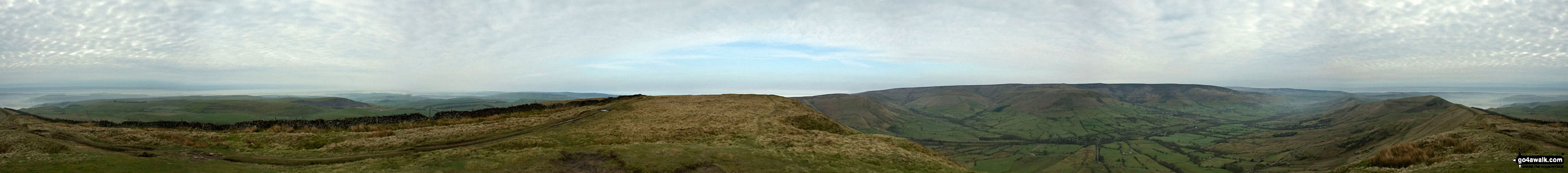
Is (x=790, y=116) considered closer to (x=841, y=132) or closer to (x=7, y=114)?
(x=841, y=132)

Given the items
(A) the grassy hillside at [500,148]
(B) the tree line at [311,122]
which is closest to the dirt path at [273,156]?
(A) the grassy hillside at [500,148]

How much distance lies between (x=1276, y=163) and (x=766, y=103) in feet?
578

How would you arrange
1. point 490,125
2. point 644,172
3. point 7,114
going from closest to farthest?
point 644,172 < point 490,125 < point 7,114

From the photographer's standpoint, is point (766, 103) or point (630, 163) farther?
point (766, 103)

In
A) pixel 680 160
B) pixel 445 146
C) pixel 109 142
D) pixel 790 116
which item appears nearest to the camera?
pixel 680 160

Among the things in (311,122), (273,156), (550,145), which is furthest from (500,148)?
(311,122)

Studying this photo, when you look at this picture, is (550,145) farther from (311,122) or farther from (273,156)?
(311,122)

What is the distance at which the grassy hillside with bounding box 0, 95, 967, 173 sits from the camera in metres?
20.7

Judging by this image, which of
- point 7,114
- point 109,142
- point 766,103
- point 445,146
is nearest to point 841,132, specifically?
point 766,103

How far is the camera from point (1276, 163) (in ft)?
507

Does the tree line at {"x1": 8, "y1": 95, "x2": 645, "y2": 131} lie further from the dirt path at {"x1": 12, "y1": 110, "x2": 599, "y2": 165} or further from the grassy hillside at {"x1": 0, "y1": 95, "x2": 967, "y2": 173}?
the dirt path at {"x1": 12, "y1": 110, "x2": 599, "y2": 165}

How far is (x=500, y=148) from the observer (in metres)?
25.6

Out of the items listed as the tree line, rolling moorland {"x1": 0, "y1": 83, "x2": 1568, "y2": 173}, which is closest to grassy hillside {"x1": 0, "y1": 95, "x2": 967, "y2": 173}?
rolling moorland {"x1": 0, "y1": 83, "x2": 1568, "y2": 173}

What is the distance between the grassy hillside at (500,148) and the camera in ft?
68.0
